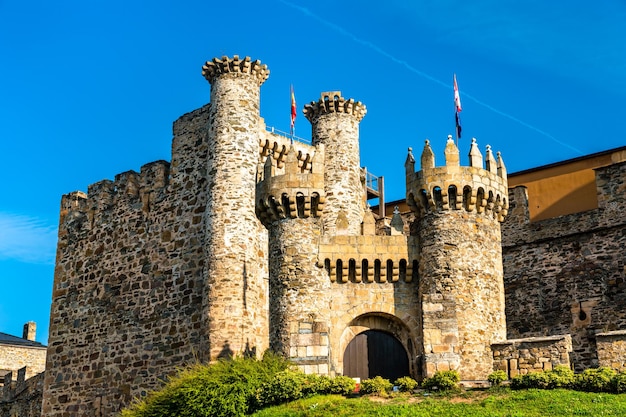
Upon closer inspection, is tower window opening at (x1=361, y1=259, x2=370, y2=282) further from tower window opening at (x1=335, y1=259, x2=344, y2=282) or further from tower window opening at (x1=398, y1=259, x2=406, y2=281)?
tower window opening at (x1=398, y1=259, x2=406, y2=281)

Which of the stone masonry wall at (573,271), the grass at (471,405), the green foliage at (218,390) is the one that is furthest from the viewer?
the stone masonry wall at (573,271)

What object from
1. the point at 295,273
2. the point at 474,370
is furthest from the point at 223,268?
the point at 474,370

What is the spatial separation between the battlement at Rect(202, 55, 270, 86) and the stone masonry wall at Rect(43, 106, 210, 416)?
1.46 metres

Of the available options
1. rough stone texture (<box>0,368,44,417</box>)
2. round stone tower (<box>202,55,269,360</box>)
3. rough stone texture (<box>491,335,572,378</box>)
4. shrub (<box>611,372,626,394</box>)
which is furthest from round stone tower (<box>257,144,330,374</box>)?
rough stone texture (<box>0,368,44,417</box>)

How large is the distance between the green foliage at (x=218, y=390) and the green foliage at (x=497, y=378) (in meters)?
5.35

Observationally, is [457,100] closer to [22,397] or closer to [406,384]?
[406,384]

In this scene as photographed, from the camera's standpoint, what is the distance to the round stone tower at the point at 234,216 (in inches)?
1243

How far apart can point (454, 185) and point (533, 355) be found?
5.17m

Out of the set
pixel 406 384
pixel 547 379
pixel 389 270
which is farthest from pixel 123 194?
pixel 547 379

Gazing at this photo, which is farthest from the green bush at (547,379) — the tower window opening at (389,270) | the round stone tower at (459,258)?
the tower window opening at (389,270)

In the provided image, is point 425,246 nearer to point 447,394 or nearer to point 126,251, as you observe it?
point 447,394

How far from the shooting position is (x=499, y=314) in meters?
28.0

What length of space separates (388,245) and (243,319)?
5943 mm

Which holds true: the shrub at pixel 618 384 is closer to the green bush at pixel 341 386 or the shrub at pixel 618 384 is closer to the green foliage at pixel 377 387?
the green foliage at pixel 377 387
